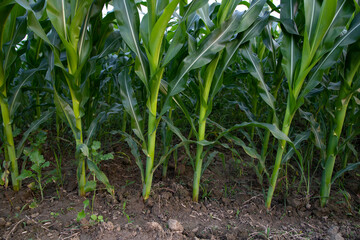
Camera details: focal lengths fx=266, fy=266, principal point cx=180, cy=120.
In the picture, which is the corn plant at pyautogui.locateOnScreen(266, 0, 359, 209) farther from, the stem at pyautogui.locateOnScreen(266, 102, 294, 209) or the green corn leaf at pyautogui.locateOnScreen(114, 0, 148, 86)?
the green corn leaf at pyautogui.locateOnScreen(114, 0, 148, 86)

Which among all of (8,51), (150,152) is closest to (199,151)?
(150,152)

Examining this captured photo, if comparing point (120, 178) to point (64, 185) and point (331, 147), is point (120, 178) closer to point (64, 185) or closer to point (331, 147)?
point (64, 185)

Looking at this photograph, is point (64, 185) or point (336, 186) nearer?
point (64, 185)

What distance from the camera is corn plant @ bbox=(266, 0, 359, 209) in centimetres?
189

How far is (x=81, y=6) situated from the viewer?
188 cm

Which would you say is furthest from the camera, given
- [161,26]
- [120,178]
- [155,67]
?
[120,178]

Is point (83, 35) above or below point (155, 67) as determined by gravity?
above

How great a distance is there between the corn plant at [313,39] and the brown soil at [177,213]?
2.29 ft

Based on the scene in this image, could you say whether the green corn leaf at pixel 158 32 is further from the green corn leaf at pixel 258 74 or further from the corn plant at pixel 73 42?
the green corn leaf at pixel 258 74

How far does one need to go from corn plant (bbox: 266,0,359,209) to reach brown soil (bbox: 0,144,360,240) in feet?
2.29

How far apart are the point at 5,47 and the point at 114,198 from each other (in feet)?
4.96

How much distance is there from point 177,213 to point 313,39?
172cm

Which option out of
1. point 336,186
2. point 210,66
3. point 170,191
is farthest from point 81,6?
point 336,186

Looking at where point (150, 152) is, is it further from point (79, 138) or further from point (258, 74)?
point (258, 74)
